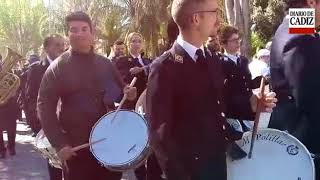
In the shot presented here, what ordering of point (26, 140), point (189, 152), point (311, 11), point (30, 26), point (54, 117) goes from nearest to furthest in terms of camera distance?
point (189, 152), point (311, 11), point (54, 117), point (26, 140), point (30, 26)

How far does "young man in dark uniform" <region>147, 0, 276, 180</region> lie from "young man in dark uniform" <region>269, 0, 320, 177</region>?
80 cm

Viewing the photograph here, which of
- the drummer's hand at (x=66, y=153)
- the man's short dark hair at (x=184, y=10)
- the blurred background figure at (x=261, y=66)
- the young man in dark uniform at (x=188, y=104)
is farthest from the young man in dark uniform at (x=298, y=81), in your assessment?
the blurred background figure at (x=261, y=66)

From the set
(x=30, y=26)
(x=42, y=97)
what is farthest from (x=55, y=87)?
(x=30, y=26)

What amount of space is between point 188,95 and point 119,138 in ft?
4.90

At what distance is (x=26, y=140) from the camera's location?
40.7 feet

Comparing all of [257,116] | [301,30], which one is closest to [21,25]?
[301,30]

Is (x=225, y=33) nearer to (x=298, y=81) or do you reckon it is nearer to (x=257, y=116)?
(x=298, y=81)

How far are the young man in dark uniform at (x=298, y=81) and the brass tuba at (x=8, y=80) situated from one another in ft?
8.16

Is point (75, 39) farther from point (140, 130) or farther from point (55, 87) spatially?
point (140, 130)

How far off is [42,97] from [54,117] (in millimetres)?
194

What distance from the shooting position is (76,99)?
4402mm

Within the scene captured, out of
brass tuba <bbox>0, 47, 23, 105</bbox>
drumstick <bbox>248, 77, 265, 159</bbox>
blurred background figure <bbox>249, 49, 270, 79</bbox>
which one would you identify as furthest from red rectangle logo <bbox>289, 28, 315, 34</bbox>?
blurred background figure <bbox>249, 49, 270, 79</bbox>

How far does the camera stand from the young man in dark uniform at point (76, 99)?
4355 mm

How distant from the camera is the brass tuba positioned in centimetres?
550
